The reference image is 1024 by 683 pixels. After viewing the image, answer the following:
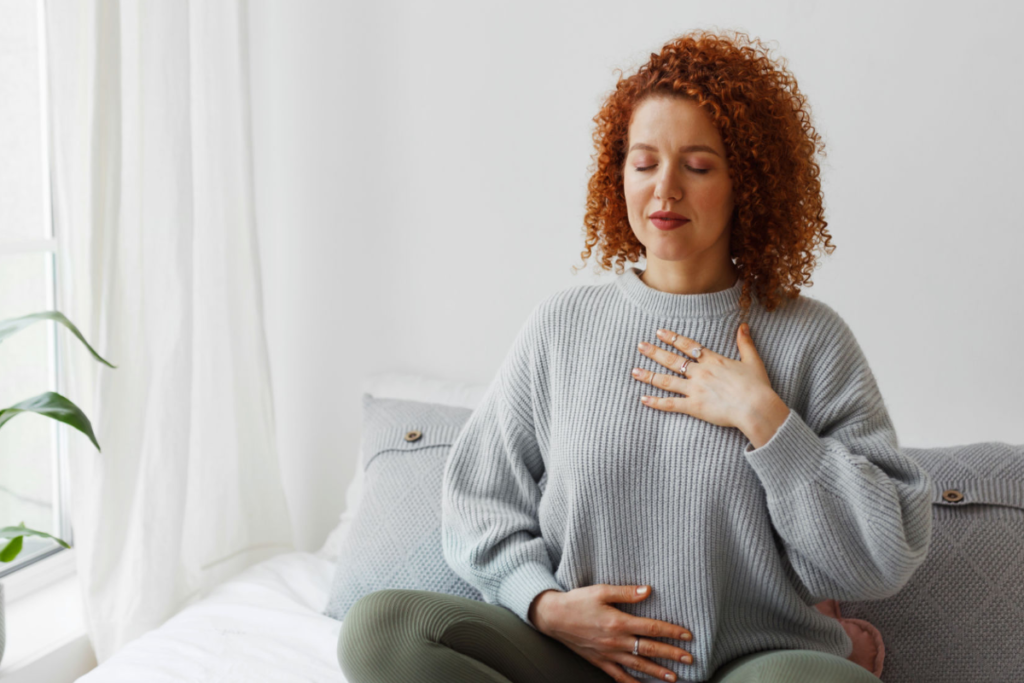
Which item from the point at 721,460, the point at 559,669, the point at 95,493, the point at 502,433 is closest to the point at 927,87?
the point at 721,460

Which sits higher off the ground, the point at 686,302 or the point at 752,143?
the point at 752,143

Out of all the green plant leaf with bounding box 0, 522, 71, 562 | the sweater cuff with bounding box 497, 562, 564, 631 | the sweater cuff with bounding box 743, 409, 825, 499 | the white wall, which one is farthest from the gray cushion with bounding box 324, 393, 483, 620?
the sweater cuff with bounding box 743, 409, 825, 499

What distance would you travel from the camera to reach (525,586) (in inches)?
47.3

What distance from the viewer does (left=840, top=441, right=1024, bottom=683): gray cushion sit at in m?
1.28

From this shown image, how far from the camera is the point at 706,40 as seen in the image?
1180mm

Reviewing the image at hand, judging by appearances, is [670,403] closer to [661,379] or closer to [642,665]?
[661,379]

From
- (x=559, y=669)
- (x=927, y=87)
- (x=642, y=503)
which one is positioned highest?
(x=927, y=87)

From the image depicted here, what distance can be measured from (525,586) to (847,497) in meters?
0.43

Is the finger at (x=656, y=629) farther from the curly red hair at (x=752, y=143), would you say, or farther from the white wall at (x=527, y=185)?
the white wall at (x=527, y=185)

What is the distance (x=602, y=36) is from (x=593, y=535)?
1.04m

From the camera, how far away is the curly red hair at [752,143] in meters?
A: 1.14

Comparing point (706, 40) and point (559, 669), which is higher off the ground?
point (706, 40)

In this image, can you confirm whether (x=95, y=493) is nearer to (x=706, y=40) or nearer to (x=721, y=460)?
(x=721, y=460)

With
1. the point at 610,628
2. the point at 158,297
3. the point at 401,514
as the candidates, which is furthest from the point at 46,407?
the point at 610,628
